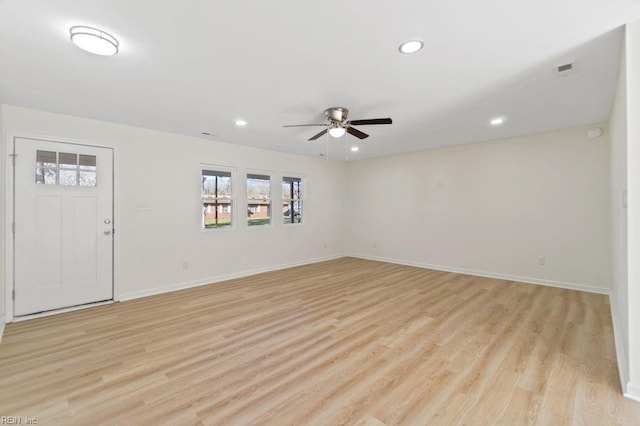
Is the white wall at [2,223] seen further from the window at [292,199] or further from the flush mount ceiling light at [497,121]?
the flush mount ceiling light at [497,121]

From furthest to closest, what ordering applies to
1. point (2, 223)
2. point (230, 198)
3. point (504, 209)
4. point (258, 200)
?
point (258, 200), point (230, 198), point (504, 209), point (2, 223)

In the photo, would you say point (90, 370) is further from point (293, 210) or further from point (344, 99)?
point (293, 210)

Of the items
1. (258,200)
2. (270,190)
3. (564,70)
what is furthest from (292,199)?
(564,70)

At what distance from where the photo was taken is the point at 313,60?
2.35 m

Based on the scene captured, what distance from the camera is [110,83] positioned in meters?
2.75

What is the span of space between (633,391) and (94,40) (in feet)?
14.8

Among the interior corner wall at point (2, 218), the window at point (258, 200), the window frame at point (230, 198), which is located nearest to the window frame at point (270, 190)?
the window at point (258, 200)

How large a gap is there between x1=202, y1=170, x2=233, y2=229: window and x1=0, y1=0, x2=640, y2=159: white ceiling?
1.32m

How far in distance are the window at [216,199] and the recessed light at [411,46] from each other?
13.1 feet

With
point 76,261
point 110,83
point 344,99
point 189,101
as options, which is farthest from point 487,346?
point 76,261

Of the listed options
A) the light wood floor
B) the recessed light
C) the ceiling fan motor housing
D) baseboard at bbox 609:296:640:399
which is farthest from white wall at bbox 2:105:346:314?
baseboard at bbox 609:296:640:399

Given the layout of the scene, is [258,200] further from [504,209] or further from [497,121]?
[504,209]

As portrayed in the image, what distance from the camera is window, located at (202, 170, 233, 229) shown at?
5047mm

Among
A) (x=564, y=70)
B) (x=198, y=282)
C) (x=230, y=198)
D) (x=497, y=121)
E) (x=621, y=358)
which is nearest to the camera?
(x=621, y=358)
